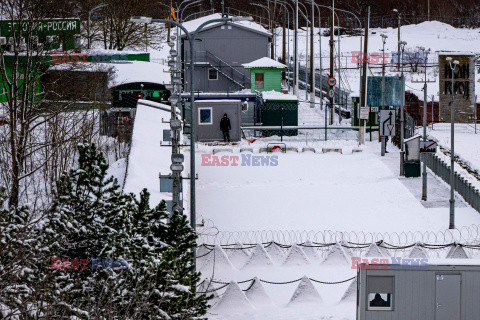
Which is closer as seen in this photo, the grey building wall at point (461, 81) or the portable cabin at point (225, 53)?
the grey building wall at point (461, 81)

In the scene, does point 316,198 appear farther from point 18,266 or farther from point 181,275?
point 18,266

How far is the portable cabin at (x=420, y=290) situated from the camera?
16672 mm

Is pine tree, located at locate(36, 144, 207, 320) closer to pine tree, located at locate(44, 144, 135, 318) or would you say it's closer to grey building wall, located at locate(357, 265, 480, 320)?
pine tree, located at locate(44, 144, 135, 318)

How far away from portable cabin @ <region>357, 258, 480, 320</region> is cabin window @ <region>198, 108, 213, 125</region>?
26.5 metres

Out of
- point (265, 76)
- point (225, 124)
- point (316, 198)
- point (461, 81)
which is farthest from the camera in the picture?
point (265, 76)

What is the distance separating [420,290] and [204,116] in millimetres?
27141

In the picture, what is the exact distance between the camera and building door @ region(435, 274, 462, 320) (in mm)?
16812

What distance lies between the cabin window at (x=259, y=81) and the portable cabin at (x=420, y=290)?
36.8 m

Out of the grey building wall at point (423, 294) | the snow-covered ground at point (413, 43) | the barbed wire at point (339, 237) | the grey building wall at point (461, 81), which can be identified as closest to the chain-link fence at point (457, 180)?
the barbed wire at point (339, 237)

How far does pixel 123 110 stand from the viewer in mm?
45562

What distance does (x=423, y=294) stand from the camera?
16922 millimetres

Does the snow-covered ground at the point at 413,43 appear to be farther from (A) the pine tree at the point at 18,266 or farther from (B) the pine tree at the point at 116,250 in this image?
(A) the pine tree at the point at 18,266

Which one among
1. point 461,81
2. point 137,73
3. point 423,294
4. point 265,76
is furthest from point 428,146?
point 137,73

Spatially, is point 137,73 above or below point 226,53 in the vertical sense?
below
